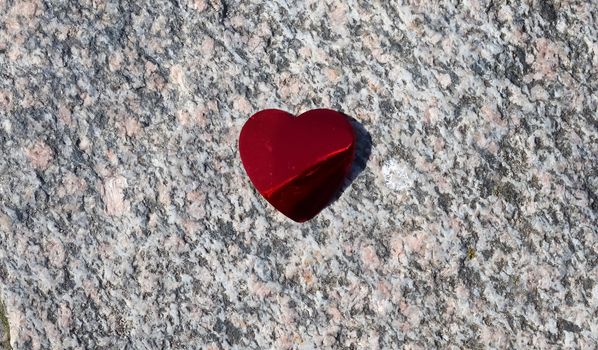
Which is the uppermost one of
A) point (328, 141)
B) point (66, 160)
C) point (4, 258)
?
point (328, 141)

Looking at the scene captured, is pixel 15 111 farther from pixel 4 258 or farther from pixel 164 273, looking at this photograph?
pixel 164 273

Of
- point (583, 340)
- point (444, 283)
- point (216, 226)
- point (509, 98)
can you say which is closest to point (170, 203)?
point (216, 226)

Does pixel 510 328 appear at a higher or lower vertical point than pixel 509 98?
lower

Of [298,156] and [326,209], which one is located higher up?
[298,156]
